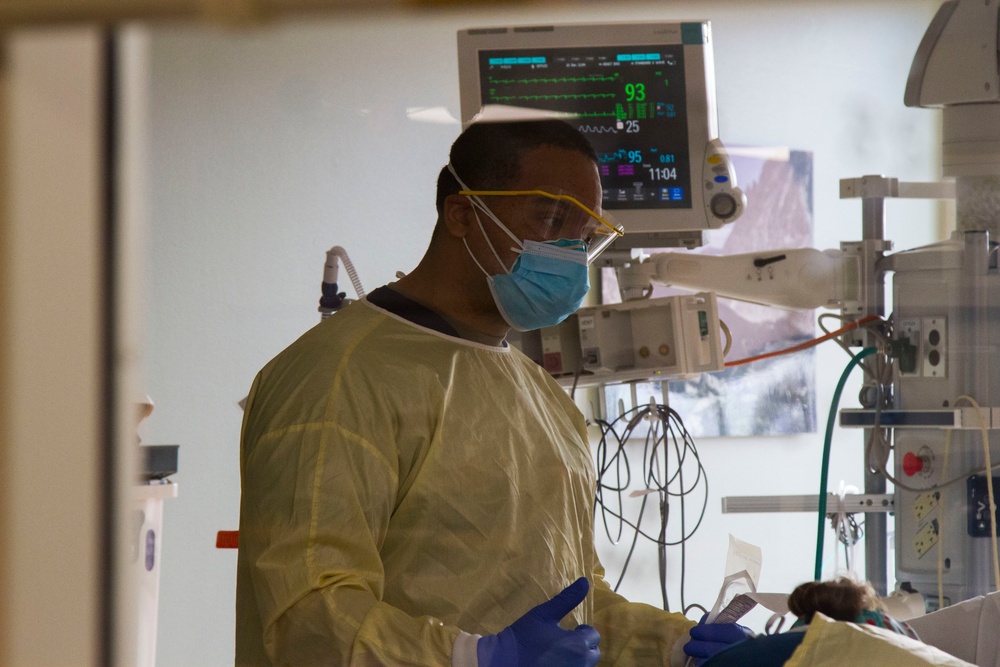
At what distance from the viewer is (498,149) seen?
5.24 feet

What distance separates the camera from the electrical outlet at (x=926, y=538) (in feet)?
7.57

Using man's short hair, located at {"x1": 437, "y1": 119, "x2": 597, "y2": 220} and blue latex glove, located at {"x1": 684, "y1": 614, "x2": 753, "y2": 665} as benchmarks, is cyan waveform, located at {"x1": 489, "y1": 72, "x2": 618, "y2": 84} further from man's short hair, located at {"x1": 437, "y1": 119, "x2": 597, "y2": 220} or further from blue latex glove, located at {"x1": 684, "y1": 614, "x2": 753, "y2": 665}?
blue latex glove, located at {"x1": 684, "y1": 614, "x2": 753, "y2": 665}

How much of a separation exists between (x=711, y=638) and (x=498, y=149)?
80cm

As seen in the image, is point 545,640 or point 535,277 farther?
point 535,277

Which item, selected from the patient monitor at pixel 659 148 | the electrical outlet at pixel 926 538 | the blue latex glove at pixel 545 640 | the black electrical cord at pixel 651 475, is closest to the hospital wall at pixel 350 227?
the black electrical cord at pixel 651 475

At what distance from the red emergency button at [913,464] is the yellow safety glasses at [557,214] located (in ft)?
3.64

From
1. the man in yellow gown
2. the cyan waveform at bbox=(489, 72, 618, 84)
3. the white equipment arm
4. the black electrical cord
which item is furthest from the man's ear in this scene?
the black electrical cord

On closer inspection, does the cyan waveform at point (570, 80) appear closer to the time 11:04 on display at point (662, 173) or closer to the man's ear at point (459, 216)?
the time 11:04 on display at point (662, 173)

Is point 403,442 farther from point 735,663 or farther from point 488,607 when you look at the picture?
point 735,663

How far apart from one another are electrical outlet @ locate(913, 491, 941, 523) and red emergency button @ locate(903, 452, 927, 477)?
0.05m

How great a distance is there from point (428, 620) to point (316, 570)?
0.51ft

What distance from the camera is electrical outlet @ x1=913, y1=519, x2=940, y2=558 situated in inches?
90.9

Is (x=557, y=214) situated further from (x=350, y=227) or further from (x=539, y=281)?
(x=350, y=227)

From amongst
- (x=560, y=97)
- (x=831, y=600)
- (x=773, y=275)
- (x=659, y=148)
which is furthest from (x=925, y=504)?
(x=560, y=97)
